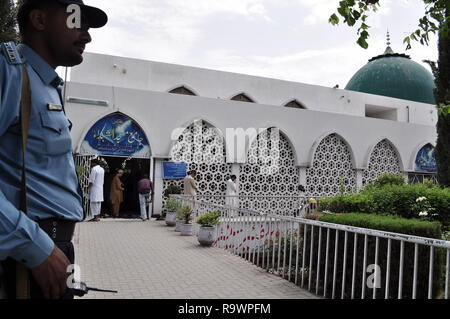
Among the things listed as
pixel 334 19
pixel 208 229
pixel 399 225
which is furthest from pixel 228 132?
pixel 334 19

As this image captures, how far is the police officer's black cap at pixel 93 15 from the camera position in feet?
5.03

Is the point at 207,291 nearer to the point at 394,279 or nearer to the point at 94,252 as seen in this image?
the point at 394,279

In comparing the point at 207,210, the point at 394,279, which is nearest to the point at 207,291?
the point at 394,279

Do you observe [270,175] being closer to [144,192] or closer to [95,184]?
[144,192]

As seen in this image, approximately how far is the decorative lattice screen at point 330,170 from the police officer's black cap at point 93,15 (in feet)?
47.5

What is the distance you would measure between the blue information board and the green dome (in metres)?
17.1

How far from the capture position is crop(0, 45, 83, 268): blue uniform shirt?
3.84 feet

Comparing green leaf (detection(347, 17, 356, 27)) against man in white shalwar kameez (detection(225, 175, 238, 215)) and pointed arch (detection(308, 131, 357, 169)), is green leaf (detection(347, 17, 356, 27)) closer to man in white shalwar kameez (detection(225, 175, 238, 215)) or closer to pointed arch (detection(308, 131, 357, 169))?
man in white shalwar kameez (detection(225, 175, 238, 215))

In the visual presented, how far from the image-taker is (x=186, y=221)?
9.28m

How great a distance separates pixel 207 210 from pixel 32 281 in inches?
313

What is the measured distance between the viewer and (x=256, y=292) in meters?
4.76

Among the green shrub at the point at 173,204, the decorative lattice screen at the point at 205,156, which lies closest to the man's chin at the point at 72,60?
the green shrub at the point at 173,204

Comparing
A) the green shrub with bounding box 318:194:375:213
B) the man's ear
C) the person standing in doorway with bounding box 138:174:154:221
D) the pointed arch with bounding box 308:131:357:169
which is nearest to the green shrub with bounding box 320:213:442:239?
the green shrub with bounding box 318:194:375:213

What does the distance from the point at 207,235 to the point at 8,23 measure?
521 cm
